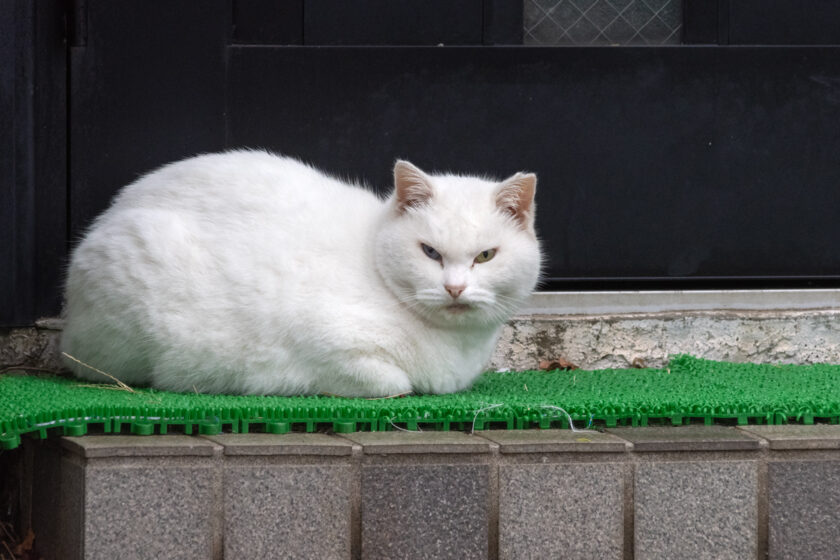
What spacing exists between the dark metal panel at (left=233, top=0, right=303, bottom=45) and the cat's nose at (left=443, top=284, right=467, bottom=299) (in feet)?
4.15

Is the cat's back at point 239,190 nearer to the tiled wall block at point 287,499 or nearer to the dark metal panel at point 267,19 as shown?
Result: the dark metal panel at point 267,19

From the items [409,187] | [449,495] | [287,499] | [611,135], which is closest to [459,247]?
[409,187]

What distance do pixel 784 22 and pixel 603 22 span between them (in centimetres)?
62

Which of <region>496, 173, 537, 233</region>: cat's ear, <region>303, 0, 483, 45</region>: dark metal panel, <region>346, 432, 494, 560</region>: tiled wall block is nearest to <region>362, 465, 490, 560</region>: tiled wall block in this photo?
<region>346, 432, 494, 560</region>: tiled wall block

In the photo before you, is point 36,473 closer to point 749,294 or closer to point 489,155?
point 489,155

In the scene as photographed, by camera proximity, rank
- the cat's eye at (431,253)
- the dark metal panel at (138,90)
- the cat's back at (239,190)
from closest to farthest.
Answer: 1. the cat's eye at (431,253)
2. the cat's back at (239,190)
3. the dark metal panel at (138,90)

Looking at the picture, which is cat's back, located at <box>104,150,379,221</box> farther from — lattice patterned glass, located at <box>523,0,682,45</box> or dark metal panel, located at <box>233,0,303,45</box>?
lattice patterned glass, located at <box>523,0,682,45</box>

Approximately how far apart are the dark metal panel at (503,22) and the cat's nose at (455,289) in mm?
1188

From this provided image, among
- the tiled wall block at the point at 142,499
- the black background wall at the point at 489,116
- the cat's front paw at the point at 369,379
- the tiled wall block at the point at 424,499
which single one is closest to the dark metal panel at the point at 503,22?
the black background wall at the point at 489,116

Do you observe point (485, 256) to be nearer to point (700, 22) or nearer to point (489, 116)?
point (489, 116)

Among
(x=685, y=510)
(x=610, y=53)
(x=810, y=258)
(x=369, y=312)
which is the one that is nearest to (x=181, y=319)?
(x=369, y=312)

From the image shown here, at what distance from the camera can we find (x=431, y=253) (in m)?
3.05

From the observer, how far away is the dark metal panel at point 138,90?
12.1 ft

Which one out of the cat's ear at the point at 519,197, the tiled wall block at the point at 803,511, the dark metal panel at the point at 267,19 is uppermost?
the dark metal panel at the point at 267,19
